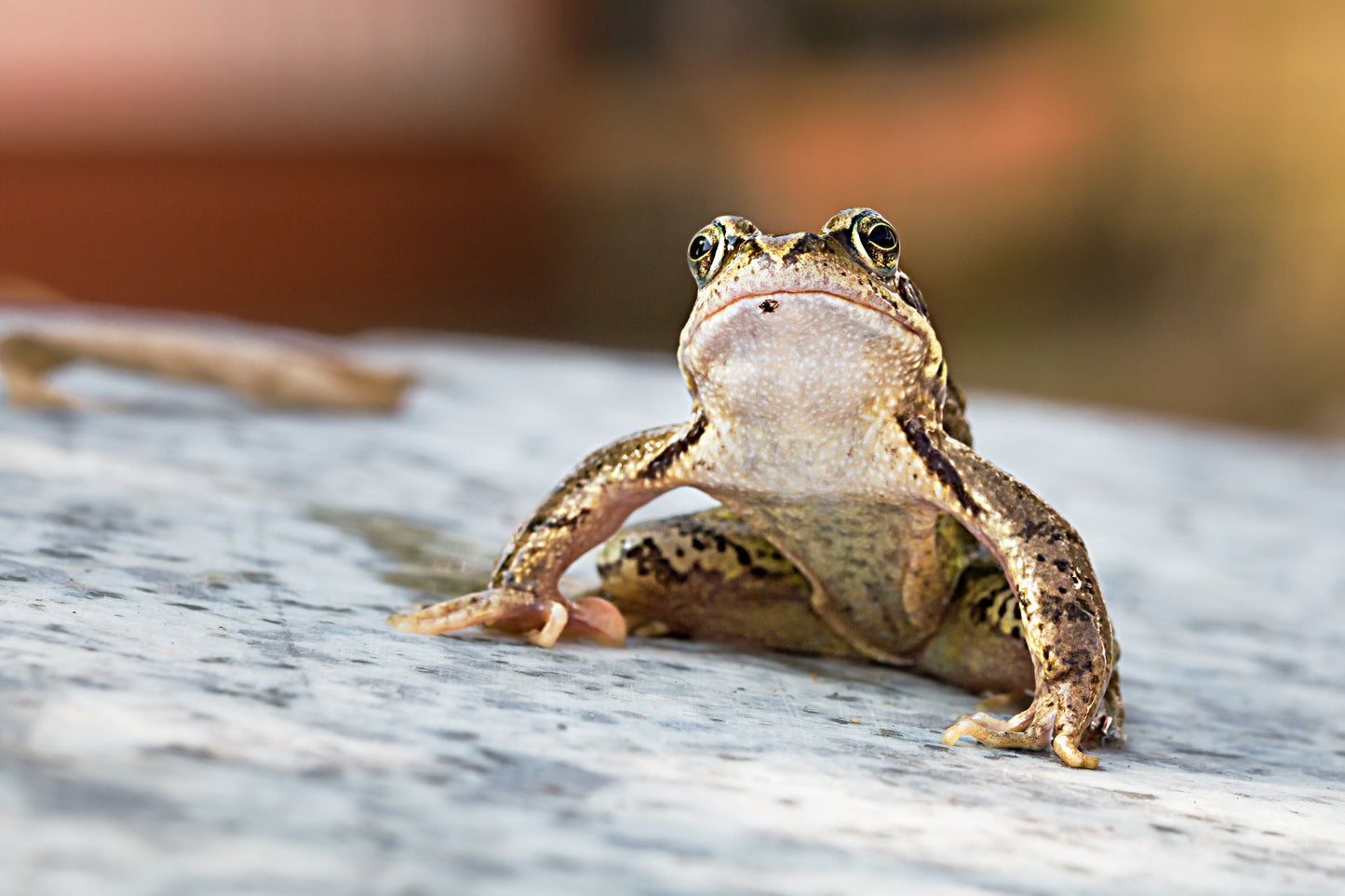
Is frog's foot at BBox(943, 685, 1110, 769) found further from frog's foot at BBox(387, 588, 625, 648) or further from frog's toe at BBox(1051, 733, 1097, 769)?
frog's foot at BBox(387, 588, 625, 648)

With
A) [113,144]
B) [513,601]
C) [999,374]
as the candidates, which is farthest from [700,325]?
[113,144]

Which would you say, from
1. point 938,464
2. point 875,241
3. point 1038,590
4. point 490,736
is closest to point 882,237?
point 875,241

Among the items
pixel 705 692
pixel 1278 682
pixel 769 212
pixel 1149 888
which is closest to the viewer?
pixel 1149 888

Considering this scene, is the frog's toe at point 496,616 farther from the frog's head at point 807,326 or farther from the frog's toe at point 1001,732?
the frog's toe at point 1001,732

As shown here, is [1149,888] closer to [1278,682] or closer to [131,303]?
[1278,682]

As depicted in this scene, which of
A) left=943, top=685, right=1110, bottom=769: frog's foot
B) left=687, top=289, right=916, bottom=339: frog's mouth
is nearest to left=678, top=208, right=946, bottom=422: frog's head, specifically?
left=687, top=289, right=916, bottom=339: frog's mouth

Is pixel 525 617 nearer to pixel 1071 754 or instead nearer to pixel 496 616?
pixel 496 616
